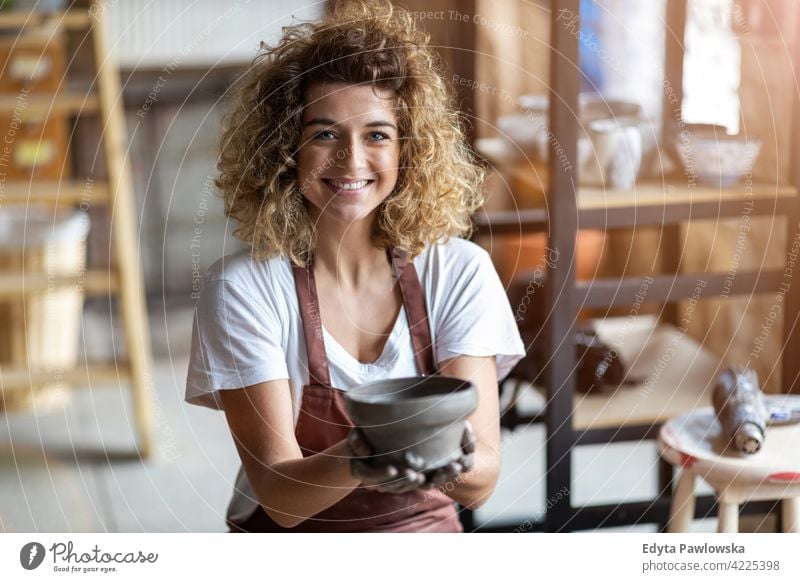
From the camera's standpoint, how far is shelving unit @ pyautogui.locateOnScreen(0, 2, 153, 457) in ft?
4.65

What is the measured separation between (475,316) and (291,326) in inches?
6.2

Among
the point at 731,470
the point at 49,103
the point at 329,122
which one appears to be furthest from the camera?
the point at 49,103

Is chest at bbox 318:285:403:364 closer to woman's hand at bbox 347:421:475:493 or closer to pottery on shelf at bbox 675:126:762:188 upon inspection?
woman's hand at bbox 347:421:475:493

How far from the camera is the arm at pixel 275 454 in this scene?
746 millimetres

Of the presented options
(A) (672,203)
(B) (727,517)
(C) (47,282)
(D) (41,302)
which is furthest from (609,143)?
(D) (41,302)

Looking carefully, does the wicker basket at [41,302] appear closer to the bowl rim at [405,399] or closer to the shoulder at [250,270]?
the shoulder at [250,270]

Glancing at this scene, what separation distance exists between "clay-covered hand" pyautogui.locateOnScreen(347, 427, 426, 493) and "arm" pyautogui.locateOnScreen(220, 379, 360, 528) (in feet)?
0.23

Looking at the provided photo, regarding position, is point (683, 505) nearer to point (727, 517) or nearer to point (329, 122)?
point (727, 517)

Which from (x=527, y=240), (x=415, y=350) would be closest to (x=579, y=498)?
(x=527, y=240)

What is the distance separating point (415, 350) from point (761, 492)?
347 millimetres

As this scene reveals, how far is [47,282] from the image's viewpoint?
1.55 m

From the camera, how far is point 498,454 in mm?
812
